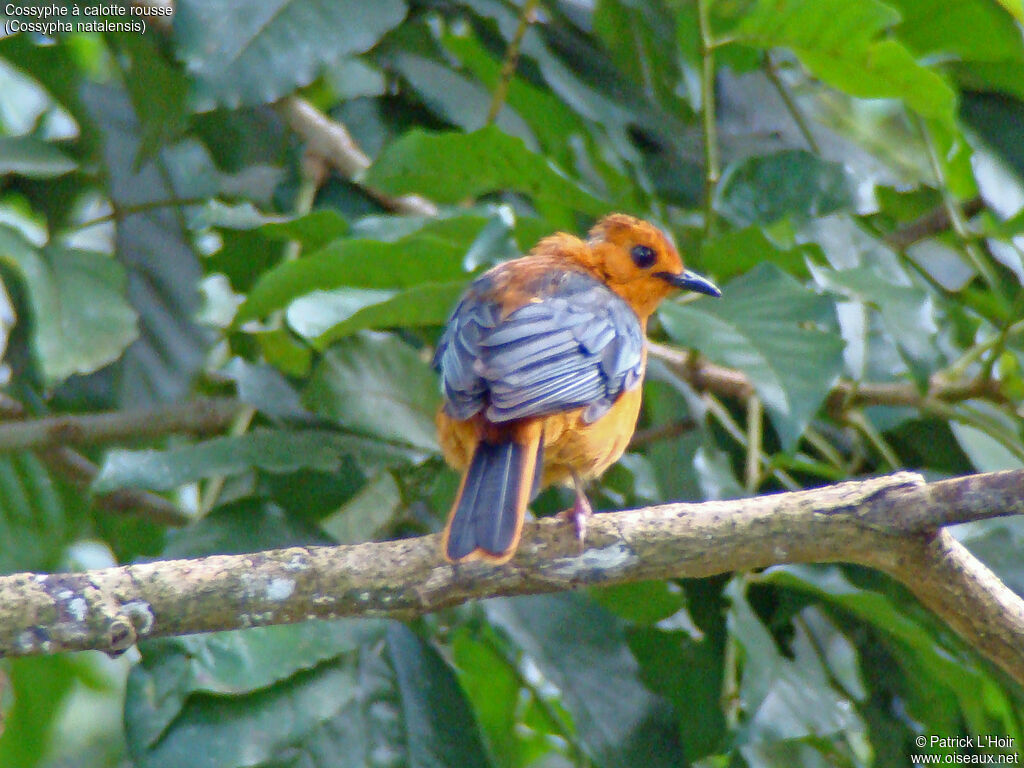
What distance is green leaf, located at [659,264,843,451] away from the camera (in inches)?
112

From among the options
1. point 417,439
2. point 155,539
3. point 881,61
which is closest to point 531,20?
point 881,61

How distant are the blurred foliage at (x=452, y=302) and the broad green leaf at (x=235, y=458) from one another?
0.04 feet

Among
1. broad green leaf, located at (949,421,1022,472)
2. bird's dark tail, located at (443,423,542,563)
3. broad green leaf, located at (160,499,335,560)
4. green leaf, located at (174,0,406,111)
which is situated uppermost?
green leaf, located at (174,0,406,111)

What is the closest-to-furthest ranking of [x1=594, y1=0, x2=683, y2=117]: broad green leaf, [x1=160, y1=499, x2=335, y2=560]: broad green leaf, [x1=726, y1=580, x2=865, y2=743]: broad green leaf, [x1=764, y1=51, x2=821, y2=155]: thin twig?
[x1=726, y1=580, x2=865, y2=743]: broad green leaf
[x1=160, y1=499, x2=335, y2=560]: broad green leaf
[x1=594, y1=0, x2=683, y2=117]: broad green leaf
[x1=764, y1=51, x2=821, y2=155]: thin twig

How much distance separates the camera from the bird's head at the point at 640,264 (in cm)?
364

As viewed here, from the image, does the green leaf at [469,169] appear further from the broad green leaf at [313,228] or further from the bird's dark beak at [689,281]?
the bird's dark beak at [689,281]

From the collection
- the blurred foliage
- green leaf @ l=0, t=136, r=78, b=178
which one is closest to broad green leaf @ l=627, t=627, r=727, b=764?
the blurred foliage

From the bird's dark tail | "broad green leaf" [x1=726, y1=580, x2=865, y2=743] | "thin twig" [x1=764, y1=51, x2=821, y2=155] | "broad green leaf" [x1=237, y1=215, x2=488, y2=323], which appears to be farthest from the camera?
"thin twig" [x1=764, y1=51, x2=821, y2=155]

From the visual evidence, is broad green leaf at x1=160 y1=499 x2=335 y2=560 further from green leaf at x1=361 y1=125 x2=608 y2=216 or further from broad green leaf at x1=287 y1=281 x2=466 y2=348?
green leaf at x1=361 y1=125 x2=608 y2=216

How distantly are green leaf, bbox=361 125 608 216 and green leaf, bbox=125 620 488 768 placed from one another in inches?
A: 55.3

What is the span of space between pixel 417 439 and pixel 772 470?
1078 mm

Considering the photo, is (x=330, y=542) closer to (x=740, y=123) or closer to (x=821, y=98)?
(x=740, y=123)

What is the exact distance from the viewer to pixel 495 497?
2.53 meters

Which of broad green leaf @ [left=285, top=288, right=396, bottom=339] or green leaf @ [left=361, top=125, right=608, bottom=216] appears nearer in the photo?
broad green leaf @ [left=285, top=288, right=396, bottom=339]
